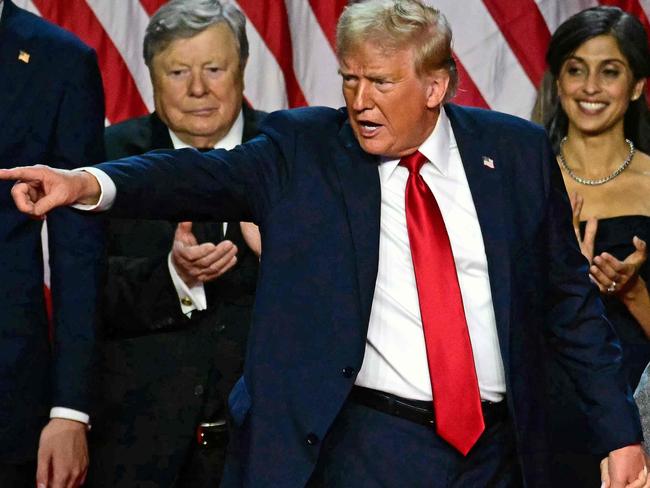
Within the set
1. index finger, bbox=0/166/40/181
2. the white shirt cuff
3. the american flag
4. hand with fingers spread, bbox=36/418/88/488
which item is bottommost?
hand with fingers spread, bbox=36/418/88/488

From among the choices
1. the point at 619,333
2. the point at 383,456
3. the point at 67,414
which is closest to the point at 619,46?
the point at 619,333

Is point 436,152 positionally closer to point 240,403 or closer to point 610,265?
point 240,403

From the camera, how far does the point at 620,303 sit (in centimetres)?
390

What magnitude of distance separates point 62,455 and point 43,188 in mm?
970

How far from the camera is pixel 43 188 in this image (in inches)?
88.6

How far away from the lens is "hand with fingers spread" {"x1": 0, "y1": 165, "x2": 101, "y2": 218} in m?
2.21

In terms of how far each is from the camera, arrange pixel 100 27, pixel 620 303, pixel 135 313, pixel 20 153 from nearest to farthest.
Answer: pixel 20 153 < pixel 135 313 < pixel 620 303 < pixel 100 27

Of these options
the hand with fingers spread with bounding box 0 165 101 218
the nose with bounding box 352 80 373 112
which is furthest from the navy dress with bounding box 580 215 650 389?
the hand with fingers spread with bounding box 0 165 101 218

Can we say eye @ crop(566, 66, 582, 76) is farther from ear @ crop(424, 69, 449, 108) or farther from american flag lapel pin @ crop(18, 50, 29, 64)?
american flag lapel pin @ crop(18, 50, 29, 64)

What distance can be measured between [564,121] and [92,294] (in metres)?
1.66

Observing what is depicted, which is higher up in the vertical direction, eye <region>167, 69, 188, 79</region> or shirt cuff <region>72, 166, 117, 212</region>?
eye <region>167, 69, 188, 79</region>

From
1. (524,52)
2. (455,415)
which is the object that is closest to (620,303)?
(524,52)

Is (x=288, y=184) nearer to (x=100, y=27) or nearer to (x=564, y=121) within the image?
(x=564, y=121)

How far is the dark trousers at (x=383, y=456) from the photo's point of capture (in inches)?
107
